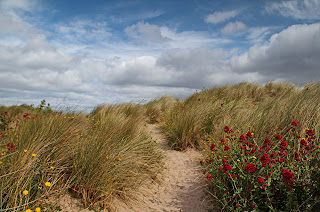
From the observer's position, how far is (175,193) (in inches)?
153

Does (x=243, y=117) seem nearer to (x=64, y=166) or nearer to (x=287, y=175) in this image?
(x=287, y=175)

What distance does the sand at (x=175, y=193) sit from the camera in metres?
3.12

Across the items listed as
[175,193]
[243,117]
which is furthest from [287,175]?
[243,117]

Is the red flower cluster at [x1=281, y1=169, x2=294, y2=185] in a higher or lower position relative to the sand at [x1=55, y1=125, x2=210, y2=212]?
higher

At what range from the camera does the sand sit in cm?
312

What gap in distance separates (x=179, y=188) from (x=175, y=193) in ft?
0.65

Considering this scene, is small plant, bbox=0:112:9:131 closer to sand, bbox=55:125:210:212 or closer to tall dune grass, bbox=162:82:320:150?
tall dune grass, bbox=162:82:320:150

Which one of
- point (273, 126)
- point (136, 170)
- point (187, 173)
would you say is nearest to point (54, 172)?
point (136, 170)

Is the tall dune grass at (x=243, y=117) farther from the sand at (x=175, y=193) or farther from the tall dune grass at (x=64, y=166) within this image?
the tall dune grass at (x=64, y=166)

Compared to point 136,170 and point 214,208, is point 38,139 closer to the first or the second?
point 136,170

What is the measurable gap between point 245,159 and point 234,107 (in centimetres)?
477

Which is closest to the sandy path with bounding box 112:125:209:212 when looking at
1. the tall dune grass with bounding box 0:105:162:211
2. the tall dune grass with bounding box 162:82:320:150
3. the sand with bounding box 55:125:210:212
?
the sand with bounding box 55:125:210:212

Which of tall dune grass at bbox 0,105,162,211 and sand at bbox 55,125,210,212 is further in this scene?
sand at bbox 55,125,210,212

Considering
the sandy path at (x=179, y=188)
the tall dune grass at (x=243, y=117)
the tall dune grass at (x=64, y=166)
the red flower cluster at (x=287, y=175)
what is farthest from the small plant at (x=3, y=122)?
the red flower cluster at (x=287, y=175)
